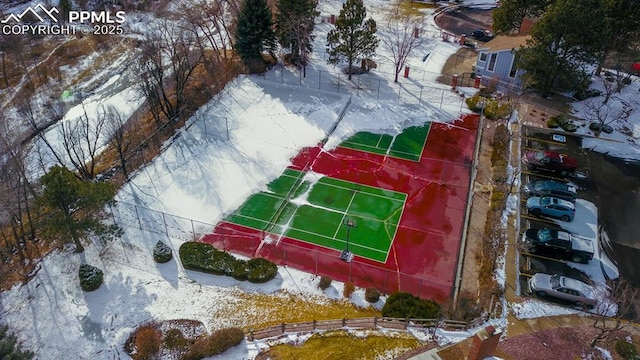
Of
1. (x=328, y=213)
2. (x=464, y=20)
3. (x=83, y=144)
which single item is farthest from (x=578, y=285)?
(x=464, y=20)

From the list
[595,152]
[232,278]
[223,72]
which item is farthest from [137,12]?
[595,152]

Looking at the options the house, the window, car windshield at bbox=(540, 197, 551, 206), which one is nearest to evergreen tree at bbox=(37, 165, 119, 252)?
car windshield at bbox=(540, 197, 551, 206)

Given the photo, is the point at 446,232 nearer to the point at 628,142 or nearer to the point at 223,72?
the point at 628,142

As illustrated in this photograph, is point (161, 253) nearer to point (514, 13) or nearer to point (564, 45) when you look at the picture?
point (564, 45)

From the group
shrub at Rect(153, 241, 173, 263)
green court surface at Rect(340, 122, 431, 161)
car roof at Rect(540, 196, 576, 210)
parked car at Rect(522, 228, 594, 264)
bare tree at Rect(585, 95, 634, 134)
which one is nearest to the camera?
parked car at Rect(522, 228, 594, 264)

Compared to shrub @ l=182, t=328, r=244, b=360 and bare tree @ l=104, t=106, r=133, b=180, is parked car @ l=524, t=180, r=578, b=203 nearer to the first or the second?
shrub @ l=182, t=328, r=244, b=360

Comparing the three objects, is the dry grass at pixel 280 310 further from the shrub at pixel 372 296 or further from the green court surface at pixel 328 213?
the green court surface at pixel 328 213

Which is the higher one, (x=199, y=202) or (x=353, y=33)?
(x=353, y=33)
